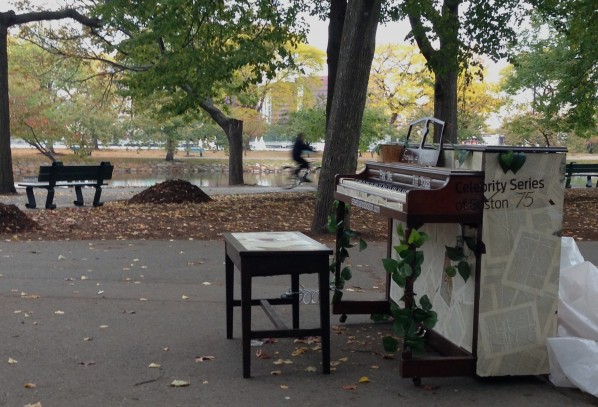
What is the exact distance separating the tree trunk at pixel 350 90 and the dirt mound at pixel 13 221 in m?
4.77

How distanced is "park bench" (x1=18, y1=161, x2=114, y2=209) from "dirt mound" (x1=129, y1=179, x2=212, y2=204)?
1071mm

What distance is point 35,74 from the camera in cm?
3603

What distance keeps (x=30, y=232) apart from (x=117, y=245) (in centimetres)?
183

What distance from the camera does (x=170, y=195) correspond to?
54.9 feet

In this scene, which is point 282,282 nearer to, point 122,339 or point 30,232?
point 122,339

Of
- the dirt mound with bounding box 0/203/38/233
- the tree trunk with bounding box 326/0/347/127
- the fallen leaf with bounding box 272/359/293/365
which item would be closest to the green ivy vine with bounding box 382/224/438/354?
the fallen leaf with bounding box 272/359/293/365

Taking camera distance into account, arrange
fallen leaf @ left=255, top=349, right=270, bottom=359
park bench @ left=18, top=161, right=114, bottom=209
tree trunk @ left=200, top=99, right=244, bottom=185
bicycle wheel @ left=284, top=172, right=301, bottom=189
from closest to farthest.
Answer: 1. fallen leaf @ left=255, top=349, right=270, bottom=359
2. park bench @ left=18, top=161, right=114, bottom=209
3. bicycle wheel @ left=284, top=172, right=301, bottom=189
4. tree trunk @ left=200, top=99, right=244, bottom=185

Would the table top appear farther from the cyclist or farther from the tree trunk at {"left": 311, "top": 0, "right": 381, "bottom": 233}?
the cyclist

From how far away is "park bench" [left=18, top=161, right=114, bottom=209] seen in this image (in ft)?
54.1

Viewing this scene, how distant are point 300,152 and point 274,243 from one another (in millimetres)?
18982

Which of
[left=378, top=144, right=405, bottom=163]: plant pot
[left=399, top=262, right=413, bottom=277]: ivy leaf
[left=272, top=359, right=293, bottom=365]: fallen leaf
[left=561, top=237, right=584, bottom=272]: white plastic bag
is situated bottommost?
[left=272, top=359, right=293, bottom=365]: fallen leaf

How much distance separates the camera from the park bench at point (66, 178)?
1650cm

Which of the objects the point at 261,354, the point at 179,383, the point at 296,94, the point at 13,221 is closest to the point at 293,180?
the point at 13,221

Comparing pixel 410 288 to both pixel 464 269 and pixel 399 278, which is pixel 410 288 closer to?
pixel 399 278
